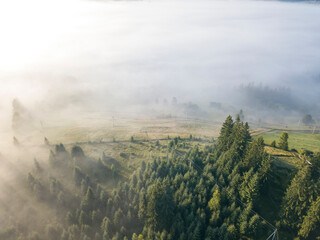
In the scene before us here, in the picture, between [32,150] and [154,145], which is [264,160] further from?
[32,150]

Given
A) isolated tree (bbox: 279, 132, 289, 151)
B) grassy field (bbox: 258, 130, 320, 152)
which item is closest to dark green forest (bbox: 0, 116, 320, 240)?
isolated tree (bbox: 279, 132, 289, 151)

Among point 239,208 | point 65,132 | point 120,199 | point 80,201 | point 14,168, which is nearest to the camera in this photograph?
point 239,208

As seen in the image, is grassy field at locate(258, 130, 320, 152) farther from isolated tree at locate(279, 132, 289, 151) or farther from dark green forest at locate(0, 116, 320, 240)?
dark green forest at locate(0, 116, 320, 240)

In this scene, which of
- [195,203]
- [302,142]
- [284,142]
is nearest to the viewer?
[195,203]

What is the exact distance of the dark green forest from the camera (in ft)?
186

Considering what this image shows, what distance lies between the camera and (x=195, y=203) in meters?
65.9

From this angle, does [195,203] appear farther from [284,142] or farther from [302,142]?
[302,142]

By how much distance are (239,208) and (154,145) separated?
81.9 m

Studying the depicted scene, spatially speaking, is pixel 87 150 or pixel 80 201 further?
pixel 87 150

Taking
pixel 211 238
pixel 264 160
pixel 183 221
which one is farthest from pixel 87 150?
pixel 264 160

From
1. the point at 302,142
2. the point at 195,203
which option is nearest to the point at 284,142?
the point at 302,142

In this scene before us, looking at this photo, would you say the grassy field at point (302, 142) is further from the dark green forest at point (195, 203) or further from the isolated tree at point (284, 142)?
the dark green forest at point (195, 203)

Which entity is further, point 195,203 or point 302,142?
point 302,142

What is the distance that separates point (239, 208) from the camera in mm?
59844
